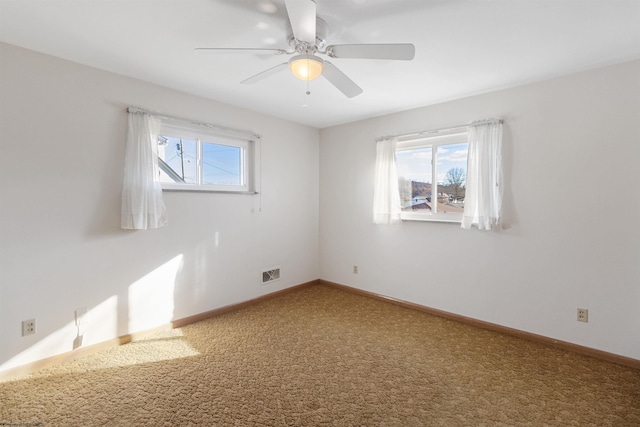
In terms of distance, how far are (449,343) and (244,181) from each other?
109 inches

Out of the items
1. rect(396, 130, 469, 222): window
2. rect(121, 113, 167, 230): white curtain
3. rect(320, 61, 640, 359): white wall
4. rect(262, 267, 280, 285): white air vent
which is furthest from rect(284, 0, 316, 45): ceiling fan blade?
rect(262, 267, 280, 285): white air vent

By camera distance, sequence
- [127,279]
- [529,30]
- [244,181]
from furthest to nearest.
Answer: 1. [244,181]
2. [127,279]
3. [529,30]

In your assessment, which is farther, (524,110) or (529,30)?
(524,110)

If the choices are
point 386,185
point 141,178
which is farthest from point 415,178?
point 141,178

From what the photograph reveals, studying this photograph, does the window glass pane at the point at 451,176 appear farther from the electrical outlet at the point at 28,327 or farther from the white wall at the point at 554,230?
the electrical outlet at the point at 28,327

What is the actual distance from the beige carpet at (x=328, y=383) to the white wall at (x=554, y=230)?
0.35m

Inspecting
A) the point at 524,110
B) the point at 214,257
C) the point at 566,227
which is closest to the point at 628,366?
the point at 566,227

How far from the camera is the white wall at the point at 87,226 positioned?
2.08m

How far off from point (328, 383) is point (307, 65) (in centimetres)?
210

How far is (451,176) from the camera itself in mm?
3238

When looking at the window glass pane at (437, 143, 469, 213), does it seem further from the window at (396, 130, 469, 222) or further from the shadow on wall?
the shadow on wall

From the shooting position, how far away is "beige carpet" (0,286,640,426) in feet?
5.65

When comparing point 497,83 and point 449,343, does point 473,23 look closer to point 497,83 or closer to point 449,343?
point 497,83

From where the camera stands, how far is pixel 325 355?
240cm
